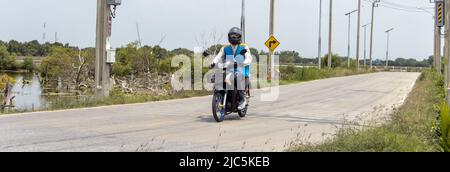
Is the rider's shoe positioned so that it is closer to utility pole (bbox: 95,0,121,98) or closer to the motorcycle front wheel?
the motorcycle front wheel

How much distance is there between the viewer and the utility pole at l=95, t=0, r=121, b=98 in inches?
617

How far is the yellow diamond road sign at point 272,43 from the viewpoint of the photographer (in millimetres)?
30195

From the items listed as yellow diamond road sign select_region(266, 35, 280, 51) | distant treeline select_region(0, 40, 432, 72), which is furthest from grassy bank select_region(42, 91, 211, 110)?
yellow diamond road sign select_region(266, 35, 280, 51)

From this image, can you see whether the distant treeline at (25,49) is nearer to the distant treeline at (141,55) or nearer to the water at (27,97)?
the distant treeline at (141,55)

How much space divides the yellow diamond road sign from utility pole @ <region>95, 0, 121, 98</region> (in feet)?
51.2

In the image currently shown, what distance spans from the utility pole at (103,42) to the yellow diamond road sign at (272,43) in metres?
15.6

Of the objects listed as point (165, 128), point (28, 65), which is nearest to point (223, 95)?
point (165, 128)

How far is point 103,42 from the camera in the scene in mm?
15711

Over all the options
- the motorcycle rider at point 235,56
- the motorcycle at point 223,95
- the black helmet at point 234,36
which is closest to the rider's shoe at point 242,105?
the motorcycle at point 223,95

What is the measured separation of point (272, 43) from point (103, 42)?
1587cm

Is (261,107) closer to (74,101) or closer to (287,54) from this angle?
(74,101)

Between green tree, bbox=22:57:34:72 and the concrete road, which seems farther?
green tree, bbox=22:57:34:72
